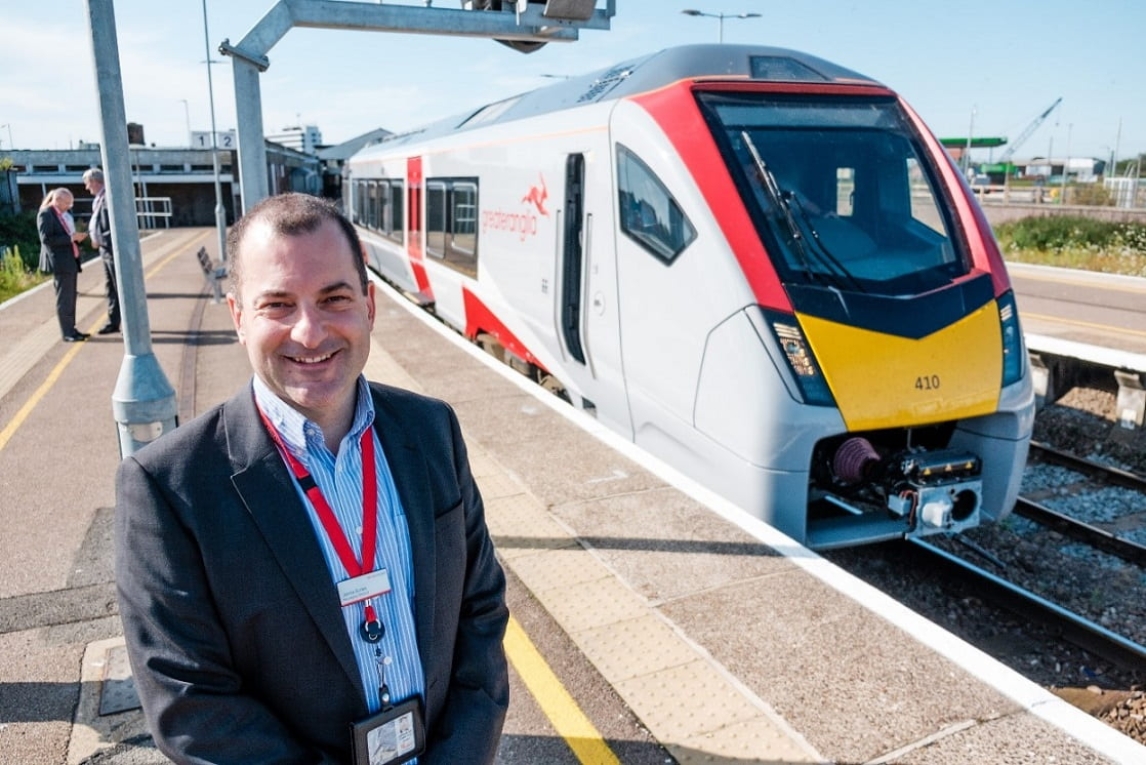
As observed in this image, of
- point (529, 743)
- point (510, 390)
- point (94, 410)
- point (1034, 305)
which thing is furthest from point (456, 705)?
point (1034, 305)

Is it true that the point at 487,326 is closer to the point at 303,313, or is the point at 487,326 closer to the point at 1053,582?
the point at 1053,582

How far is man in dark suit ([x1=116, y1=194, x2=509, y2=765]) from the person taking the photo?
160 cm

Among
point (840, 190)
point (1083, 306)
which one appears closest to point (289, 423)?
point (840, 190)

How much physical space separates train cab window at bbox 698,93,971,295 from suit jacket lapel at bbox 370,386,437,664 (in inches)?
143

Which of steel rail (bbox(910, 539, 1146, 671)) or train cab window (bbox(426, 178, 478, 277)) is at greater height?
train cab window (bbox(426, 178, 478, 277))

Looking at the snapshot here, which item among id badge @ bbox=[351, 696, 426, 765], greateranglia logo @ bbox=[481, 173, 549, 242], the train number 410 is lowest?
the train number 410

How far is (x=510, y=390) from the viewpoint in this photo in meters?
8.04

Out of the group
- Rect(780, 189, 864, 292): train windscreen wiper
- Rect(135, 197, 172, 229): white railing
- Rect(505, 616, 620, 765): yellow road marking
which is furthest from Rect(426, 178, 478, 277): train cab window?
Rect(135, 197, 172, 229): white railing

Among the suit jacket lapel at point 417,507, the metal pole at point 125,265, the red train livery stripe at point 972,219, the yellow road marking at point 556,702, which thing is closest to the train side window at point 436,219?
the red train livery stripe at point 972,219

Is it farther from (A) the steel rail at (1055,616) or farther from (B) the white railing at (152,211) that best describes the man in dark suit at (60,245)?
(B) the white railing at (152,211)

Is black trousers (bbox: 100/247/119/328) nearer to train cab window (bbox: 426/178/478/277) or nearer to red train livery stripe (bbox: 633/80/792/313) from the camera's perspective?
train cab window (bbox: 426/178/478/277)

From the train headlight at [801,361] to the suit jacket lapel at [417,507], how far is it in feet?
11.0

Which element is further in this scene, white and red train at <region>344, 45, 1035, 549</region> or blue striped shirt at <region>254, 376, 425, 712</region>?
white and red train at <region>344, 45, 1035, 549</region>

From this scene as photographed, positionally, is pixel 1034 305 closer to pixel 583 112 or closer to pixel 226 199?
pixel 583 112
